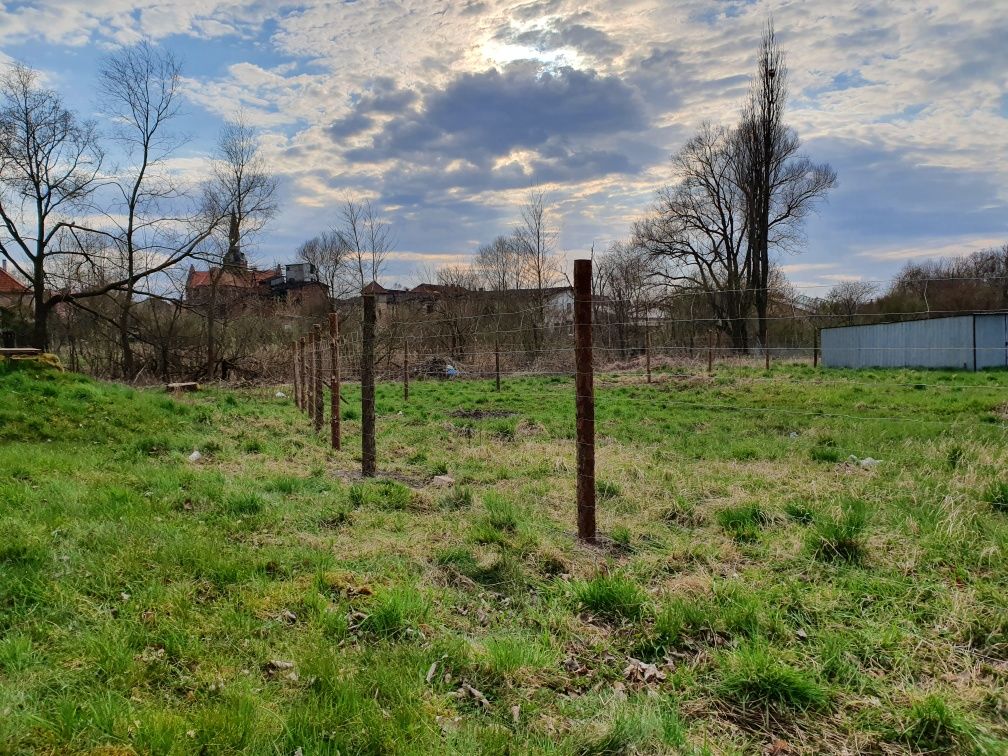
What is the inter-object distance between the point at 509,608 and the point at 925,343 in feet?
80.1

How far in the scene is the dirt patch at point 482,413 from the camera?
12.7 m

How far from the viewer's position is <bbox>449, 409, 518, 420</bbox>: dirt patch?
12.7 meters

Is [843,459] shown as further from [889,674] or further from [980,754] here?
[980,754]

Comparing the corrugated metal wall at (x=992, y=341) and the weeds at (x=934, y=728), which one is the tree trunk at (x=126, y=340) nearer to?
the weeds at (x=934, y=728)

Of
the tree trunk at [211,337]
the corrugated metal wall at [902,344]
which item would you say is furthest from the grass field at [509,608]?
the tree trunk at [211,337]

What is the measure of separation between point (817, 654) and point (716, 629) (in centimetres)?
49

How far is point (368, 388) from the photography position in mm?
7621

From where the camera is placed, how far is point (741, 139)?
3378cm

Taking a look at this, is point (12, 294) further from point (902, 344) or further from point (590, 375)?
point (902, 344)

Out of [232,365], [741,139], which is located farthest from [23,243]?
→ [741,139]

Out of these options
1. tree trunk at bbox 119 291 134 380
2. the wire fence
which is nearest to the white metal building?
the wire fence

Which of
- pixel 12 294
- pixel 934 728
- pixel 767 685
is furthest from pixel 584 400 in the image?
pixel 12 294

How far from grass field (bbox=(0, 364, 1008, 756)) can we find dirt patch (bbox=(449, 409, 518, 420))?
535 cm

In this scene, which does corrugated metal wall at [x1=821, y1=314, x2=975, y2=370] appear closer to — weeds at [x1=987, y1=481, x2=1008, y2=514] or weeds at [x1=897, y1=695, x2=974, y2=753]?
weeds at [x1=987, y1=481, x2=1008, y2=514]
